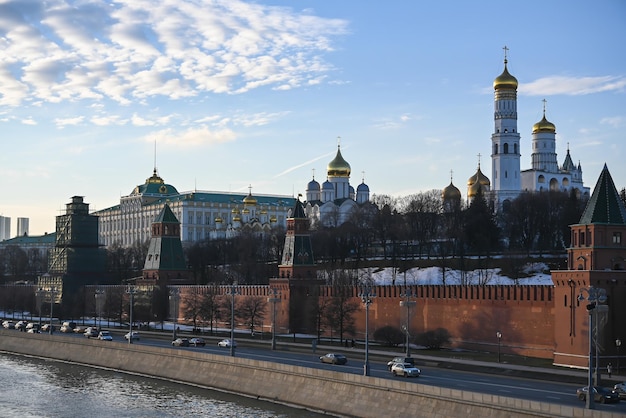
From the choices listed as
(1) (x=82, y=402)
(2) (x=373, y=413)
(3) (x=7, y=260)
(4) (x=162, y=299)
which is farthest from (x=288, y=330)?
(3) (x=7, y=260)

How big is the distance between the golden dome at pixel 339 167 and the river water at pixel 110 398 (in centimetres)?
8477

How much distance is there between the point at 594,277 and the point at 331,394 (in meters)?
14.7

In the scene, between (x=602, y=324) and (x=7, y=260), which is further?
(x=7, y=260)

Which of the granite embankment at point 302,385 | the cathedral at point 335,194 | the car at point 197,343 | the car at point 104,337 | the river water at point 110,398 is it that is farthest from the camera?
the cathedral at point 335,194

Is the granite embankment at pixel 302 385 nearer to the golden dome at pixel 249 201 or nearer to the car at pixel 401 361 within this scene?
the car at pixel 401 361

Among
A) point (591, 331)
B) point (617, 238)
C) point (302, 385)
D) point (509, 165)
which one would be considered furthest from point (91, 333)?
point (509, 165)

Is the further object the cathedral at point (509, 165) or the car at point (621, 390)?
the cathedral at point (509, 165)

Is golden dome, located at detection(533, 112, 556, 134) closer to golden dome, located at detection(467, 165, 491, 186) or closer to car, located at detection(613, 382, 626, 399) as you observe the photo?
golden dome, located at detection(467, 165, 491, 186)

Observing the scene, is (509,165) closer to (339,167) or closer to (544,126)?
(544,126)

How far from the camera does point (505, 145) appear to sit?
359 ft

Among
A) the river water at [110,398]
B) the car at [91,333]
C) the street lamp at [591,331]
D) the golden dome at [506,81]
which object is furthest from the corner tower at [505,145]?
the street lamp at [591,331]

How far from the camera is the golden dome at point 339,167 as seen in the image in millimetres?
140250

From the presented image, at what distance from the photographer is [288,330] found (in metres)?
70.6

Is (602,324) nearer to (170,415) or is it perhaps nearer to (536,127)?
(170,415)
